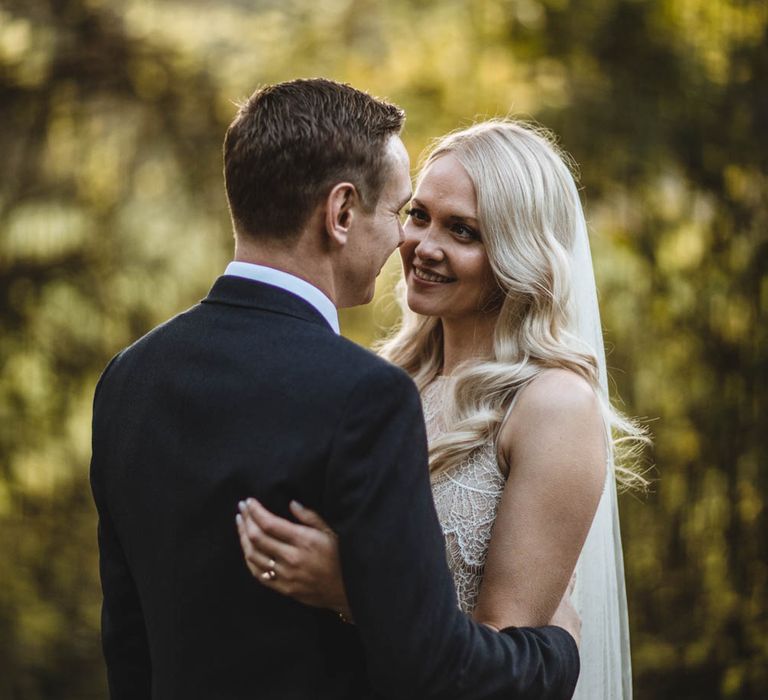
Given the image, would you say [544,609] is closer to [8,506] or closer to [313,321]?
[313,321]

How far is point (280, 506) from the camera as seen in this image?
1523mm

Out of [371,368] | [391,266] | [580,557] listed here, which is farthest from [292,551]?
[391,266]

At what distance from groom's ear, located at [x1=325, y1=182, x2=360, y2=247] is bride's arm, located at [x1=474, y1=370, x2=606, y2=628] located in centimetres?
70

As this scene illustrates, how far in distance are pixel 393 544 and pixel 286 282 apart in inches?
19.4

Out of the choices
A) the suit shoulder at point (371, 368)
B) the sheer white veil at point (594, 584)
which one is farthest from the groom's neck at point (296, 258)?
the sheer white veil at point (594, 584)

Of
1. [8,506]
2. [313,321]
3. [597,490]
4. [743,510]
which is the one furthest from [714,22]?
[8,506]

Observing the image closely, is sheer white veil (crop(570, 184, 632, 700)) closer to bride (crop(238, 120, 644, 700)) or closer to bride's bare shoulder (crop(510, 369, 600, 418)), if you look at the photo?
bride (crop(238, 120, 644, 700))

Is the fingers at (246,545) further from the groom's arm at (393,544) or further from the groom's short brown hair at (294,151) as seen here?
the groom's short brown hair at (294,151)

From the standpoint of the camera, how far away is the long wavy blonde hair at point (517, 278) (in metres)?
2.31

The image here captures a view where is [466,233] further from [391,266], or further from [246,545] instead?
[391,266]

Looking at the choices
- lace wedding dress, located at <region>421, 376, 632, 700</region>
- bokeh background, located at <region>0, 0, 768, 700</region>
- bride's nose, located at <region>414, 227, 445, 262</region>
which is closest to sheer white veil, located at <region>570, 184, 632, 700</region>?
lace wedding dress, located at <region>421, 376, 632, 700</region>

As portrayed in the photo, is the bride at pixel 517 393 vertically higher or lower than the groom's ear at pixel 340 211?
lower

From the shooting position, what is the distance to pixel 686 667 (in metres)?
4.91

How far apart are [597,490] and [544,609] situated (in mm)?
285
